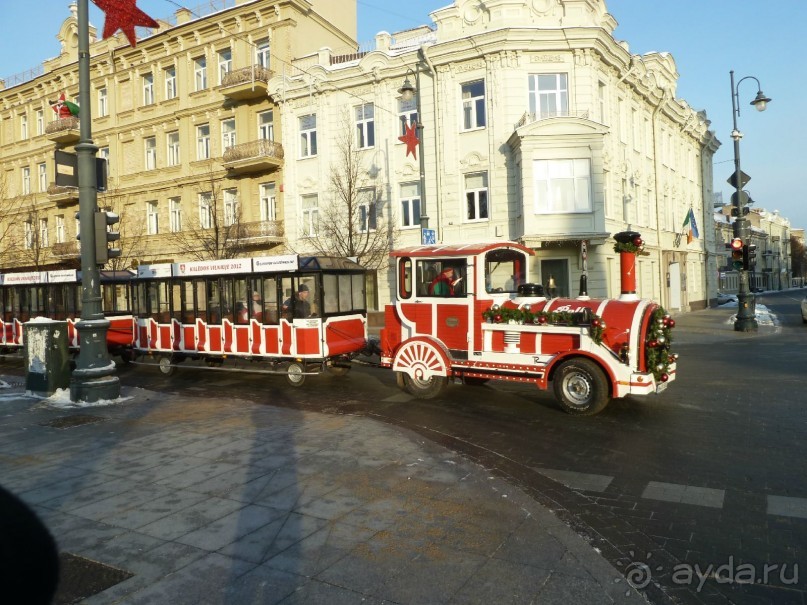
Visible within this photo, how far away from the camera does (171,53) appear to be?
102ft

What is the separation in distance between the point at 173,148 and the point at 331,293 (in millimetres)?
23439

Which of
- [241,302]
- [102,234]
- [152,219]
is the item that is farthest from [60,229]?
[102,234]

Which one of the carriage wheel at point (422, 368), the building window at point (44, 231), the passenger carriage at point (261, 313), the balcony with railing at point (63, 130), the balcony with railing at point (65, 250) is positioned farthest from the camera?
the building window at point (44, 231)

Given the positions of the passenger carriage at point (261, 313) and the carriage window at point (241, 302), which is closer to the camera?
the passenger carriage at point (261, 313)

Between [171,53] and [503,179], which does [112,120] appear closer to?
[171,53]

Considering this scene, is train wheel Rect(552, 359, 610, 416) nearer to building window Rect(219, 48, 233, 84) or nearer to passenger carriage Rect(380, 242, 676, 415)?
passenger carriage Rect(380, 242, 676, 415)

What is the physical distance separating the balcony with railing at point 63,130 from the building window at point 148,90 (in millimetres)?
5381

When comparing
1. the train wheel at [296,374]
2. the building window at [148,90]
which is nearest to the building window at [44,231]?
the building window at [148,90]

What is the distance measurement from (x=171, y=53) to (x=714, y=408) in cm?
3173

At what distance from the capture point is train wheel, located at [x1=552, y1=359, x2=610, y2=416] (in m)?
8.82

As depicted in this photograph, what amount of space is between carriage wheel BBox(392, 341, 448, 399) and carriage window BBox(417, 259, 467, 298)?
982 millimetres

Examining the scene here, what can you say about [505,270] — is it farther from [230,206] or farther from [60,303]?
[230,206]

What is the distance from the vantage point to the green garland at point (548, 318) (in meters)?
8.78

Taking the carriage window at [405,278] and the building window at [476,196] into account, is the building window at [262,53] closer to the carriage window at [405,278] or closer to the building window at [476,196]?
the building window at [476,196]
